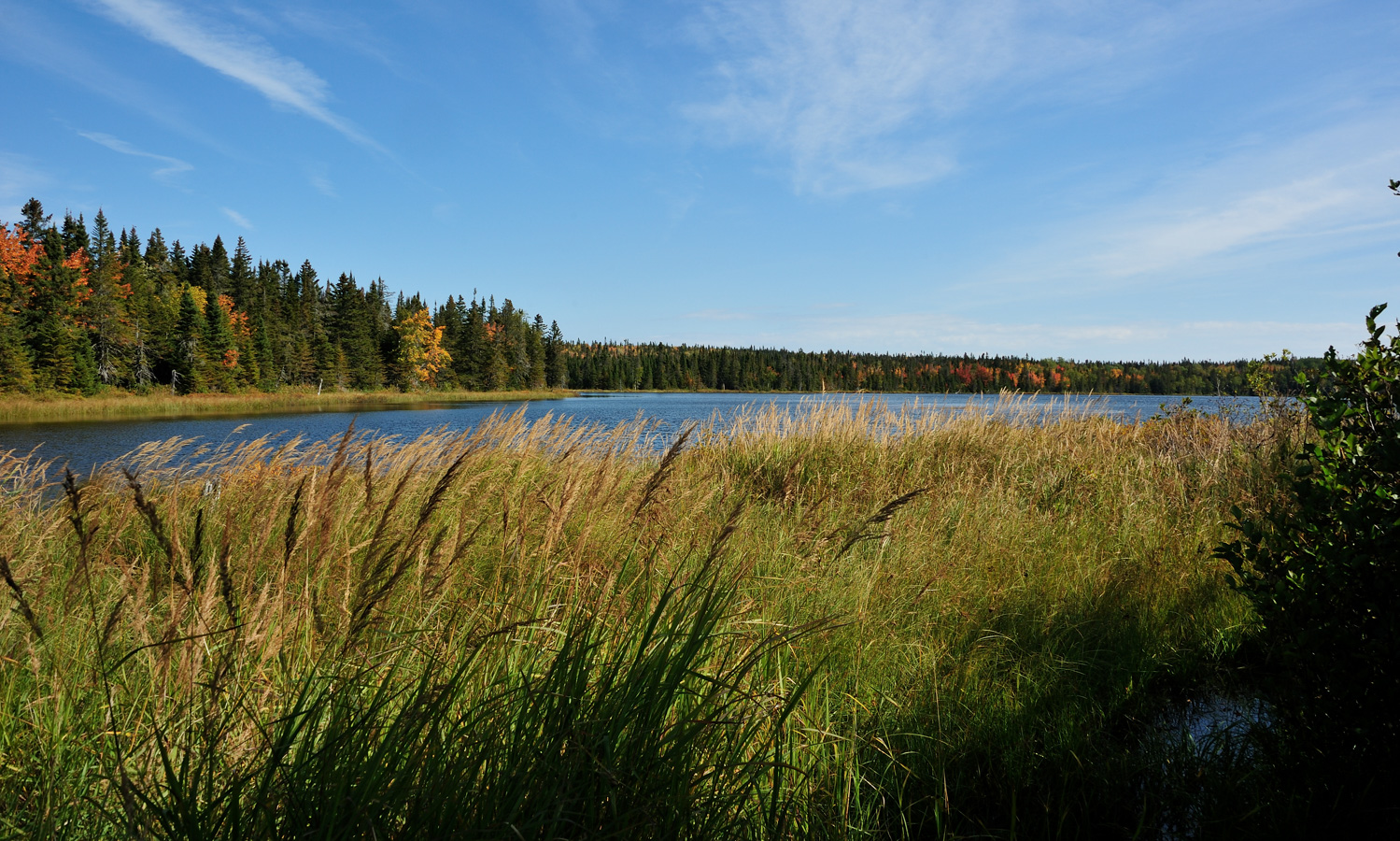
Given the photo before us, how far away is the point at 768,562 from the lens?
3.47m

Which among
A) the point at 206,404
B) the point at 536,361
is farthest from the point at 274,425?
the point at 536,361

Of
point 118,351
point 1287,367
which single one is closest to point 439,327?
point 118,351

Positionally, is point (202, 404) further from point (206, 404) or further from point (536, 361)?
point (536, 361)

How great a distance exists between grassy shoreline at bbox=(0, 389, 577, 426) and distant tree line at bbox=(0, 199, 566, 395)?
268 centimetres

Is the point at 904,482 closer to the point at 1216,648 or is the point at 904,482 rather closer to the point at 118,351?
the point at 1216,648

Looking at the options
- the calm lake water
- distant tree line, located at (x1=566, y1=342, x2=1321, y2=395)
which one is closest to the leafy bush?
the calm lake water

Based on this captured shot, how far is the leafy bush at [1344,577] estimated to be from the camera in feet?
5.94

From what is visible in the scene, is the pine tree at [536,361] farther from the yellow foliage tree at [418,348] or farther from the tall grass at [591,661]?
the tall grass at [591,661]

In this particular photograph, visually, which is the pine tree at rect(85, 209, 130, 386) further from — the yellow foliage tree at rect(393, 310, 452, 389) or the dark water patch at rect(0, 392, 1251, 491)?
the yellow foliage tree at rect(393, 310, 452, 389)

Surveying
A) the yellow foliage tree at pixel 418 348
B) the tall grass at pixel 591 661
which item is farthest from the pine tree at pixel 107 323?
the tall grass at pixel 591 661

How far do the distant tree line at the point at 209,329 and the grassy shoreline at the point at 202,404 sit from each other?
2.68 meters

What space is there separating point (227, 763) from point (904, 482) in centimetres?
529

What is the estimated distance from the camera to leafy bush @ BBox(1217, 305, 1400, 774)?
181 centimetres

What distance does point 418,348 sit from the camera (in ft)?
217
